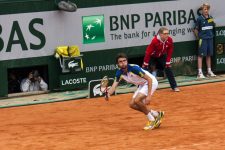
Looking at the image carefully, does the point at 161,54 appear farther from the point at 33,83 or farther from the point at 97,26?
the point at 33,83

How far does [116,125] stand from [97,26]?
18.5 ft

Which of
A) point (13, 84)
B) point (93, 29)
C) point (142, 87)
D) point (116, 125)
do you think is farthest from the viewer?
point (93, 29)

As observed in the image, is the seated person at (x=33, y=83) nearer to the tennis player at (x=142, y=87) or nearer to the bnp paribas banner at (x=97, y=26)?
the bnp paribas banner at (x=97, y=26)

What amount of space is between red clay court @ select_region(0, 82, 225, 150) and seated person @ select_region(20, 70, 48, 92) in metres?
1.47

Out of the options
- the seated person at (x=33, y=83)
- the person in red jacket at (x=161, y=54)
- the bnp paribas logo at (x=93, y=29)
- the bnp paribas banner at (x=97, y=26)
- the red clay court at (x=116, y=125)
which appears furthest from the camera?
the bnp paribas logo at (x=93, y=29)

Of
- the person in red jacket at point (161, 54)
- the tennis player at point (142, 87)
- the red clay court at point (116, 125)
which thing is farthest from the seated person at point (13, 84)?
the tennis player at point (142, 87)

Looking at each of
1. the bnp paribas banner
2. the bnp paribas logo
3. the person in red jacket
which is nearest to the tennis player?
the person in red jacket

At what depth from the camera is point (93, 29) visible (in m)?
17.9

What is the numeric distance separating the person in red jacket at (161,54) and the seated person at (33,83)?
2741 millimetres

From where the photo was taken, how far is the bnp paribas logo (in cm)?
1778

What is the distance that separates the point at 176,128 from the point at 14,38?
6.20 meters

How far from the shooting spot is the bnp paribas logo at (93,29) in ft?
58.3

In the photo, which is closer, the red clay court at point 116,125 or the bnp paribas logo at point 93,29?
the red clay court at point 116,125

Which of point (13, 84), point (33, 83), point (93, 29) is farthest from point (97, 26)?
point (13, 84)
